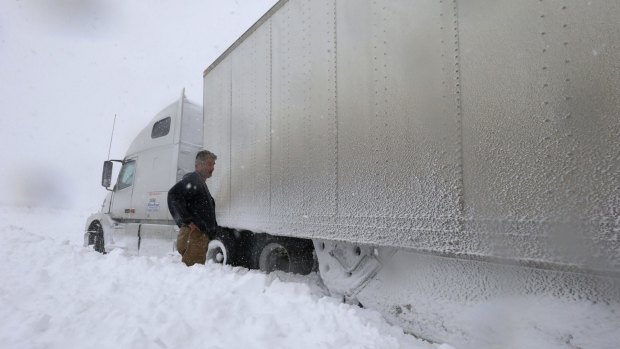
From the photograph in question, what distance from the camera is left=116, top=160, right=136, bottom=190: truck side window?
280 inches

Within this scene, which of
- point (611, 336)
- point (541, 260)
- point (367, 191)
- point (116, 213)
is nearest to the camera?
point (541, 260)

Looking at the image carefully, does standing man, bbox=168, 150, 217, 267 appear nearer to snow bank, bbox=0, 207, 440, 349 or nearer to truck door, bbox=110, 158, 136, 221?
snow bank, bbox=0, 207, 440, 349

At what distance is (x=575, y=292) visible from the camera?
191 cm

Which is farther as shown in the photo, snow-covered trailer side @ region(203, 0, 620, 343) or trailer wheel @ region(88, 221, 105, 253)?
trailer wheel @ region(88, 221, 105, 253)

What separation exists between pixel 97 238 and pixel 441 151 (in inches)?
322

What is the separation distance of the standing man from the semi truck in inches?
28.0

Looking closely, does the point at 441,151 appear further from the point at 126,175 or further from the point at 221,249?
the point at 126,175

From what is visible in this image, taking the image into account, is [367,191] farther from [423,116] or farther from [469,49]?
[469,49]

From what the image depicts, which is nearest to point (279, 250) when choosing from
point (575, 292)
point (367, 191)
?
point (367, 191)

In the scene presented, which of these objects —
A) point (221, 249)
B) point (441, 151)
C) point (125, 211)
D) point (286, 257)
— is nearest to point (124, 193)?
point (125, 211)

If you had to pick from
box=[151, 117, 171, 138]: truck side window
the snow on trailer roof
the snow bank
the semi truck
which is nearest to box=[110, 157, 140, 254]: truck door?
box=[151, 117, 171, 138]: truck side window

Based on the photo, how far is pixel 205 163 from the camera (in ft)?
15.3

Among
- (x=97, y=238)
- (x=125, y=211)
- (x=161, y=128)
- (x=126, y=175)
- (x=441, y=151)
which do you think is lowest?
(x=97, y=238)

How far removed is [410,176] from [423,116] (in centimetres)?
39
